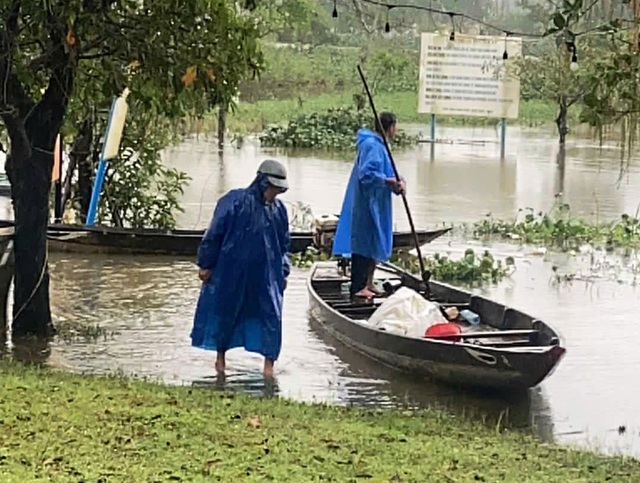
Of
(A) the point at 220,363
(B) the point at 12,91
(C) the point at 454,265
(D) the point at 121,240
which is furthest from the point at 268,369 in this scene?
(D) the point at 121,240

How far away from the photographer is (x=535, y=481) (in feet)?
20.7

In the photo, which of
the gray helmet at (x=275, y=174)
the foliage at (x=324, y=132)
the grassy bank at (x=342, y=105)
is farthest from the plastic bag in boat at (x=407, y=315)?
the grassy bank at (x=342, y=105)

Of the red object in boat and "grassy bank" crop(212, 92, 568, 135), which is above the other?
"grassy bank" crop(212, 92, 568, 135)

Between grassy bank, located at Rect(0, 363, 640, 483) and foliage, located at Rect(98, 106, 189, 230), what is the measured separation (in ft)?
30.2

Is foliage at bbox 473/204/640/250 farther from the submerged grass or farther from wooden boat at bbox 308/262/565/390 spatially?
the submerged grass

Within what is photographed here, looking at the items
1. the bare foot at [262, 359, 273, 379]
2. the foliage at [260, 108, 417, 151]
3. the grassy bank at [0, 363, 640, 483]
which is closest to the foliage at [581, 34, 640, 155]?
the grassy bank at [0, 363, 640, 483]

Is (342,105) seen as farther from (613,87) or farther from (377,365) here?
(613,87)

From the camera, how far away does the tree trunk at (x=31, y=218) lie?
34.9 feet

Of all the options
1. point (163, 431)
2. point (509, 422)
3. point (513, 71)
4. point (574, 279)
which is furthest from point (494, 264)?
point (513, 71)

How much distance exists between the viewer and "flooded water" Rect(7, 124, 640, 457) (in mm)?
9727

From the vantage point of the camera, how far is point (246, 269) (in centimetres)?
970

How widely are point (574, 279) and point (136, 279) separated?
5541 mm

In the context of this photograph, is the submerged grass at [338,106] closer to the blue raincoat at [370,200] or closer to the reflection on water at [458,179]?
the reflection on water at [458,179]

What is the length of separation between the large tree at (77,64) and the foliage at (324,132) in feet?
83.9
